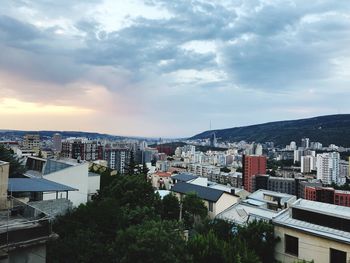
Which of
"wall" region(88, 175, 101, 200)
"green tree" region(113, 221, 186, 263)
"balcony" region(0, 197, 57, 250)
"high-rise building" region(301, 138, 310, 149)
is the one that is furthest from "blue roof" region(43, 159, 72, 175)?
"high-rise building" region(301, 138, 310, 149)

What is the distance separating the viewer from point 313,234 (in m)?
12.2

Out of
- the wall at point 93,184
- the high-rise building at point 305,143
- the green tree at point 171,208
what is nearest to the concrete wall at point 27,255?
the green tree at point 171,208

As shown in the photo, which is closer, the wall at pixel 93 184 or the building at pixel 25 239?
the building at pixel 25 239

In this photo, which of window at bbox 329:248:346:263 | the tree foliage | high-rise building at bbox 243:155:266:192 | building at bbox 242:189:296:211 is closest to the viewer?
the tree foliage

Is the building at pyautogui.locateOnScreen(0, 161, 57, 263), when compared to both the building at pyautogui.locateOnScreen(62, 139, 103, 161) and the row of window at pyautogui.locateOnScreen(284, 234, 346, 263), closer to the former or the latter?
the row of window at pyautogui.locateOnScreen(284, 234, 346, 263)

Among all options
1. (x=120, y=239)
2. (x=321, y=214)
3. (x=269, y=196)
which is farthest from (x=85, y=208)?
(x=269, y=196)

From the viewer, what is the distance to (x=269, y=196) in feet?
99.2

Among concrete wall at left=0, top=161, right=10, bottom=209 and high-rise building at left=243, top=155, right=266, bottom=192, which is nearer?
concrete wall at left=0, top=161, right=10, bottom=209

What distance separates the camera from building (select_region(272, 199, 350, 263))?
1180 centimetres

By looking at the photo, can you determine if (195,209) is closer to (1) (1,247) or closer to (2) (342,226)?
(2) (342,226)

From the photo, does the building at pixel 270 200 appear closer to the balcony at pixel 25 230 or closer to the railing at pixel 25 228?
the railing at pixel 25 228

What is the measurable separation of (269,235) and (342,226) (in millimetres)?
2900

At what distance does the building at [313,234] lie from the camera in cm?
1180

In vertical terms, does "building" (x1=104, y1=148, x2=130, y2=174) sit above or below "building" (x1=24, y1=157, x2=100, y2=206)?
below
